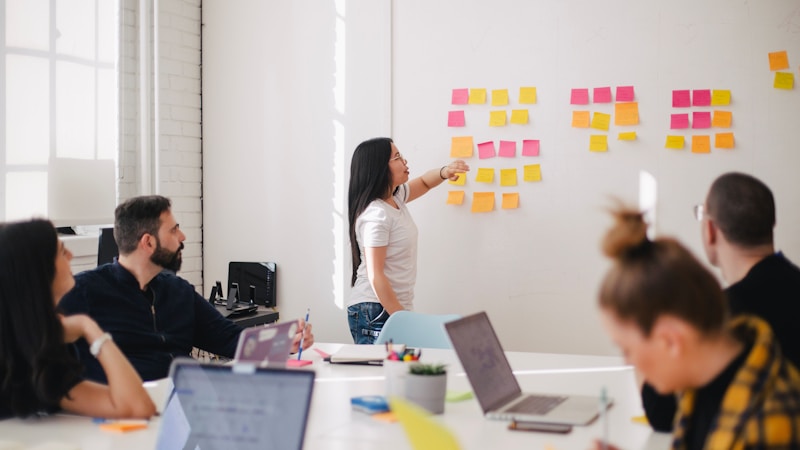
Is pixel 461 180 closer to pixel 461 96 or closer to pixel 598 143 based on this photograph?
pixel 461 96

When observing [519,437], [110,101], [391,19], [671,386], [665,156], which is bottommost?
[519,437]

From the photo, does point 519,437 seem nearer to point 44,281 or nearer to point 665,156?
point 44,281

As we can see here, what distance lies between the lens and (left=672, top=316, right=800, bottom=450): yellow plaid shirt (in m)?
1.25

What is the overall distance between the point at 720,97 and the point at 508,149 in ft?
3.40

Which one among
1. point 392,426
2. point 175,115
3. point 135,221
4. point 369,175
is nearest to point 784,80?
point 369,175

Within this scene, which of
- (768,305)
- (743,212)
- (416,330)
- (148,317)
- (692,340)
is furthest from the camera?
(416,330)

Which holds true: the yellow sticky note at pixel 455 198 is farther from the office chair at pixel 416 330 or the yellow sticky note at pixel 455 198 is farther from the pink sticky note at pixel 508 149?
the office chair at pixel 416 330

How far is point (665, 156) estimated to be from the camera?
406 centimetres

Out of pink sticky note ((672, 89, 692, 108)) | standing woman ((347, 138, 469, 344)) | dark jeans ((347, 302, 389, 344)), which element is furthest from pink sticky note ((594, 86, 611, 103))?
dark jeans ((347, 302, 389, 344))

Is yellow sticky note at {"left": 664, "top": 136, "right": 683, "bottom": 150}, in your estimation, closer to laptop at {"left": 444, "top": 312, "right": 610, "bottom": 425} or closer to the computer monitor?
laptop at {"left": 444, "top": 312, "right": 610, "bottom": 425}

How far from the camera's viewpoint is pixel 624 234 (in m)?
1.31

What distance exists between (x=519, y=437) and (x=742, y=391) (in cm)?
78

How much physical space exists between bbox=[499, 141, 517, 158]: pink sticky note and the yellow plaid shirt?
9.95 feet

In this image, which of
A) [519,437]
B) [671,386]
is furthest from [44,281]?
[671,386]
